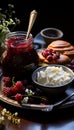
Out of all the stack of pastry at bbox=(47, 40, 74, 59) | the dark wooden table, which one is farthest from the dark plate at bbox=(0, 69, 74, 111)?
the stack of pastry at bbox=(47, 40, 74, 59)

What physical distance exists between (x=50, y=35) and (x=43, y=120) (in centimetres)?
58

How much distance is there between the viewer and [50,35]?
1.38 meters

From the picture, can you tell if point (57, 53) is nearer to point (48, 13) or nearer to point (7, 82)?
point (7, 82)

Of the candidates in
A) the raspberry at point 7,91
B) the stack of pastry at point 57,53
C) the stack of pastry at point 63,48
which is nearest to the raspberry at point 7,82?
the raspberry at point 7,91

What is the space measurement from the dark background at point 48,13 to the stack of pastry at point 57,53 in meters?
0.57

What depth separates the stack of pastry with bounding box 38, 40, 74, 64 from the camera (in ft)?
3.70

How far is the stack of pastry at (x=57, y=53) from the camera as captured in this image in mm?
1127

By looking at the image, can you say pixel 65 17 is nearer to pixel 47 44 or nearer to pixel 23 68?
pixel 47 44

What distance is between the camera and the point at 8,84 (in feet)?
3.27

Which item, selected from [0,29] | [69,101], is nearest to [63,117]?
[69,101]

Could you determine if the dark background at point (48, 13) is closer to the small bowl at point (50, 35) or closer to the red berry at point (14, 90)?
the small bowl at point (50, 35)

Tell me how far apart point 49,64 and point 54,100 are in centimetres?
22

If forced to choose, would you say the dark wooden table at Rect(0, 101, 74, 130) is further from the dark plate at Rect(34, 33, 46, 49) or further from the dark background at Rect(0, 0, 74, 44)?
the dark background at Rect(0, 0, 74, 44)

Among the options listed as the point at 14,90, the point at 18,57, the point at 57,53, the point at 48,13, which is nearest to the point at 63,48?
the point at 57,53
